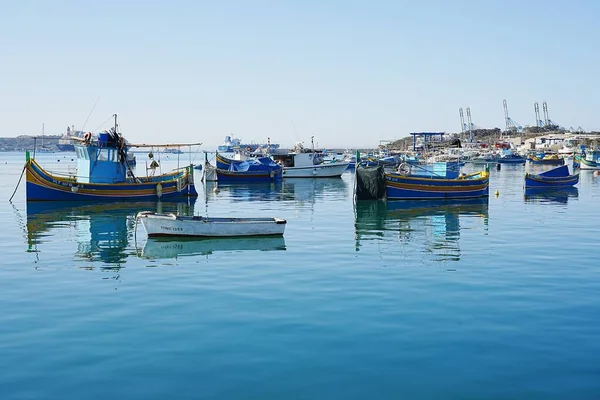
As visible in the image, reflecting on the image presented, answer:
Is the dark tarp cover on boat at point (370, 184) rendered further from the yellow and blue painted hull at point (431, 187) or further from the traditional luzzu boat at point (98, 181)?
the traditional luzzu boat at point (98, 181)

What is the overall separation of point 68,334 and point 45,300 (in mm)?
3380

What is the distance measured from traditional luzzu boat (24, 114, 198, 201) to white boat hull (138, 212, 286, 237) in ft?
57.3

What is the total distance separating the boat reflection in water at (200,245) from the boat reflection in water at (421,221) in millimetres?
3651

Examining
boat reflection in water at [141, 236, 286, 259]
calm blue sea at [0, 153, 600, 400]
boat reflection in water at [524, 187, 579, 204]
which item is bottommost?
calm blue sea at [0, 153, 600, 400]

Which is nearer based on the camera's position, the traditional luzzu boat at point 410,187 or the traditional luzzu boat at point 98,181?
the traditional luzzu boat at point 98,181

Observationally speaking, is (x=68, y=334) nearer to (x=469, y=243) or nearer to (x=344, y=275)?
(x=344, y=275)

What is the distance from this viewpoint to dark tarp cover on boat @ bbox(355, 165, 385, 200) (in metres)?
44.1

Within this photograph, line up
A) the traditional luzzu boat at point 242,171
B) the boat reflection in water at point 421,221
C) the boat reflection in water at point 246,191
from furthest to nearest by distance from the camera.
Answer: the traditional luzzu boat at point 242,171
the boat reflection in water at point 246,191
the boat reflection in water at point 421,221

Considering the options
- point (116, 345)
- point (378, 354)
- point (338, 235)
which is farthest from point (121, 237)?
point (378, 354)

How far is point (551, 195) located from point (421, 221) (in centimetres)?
2245

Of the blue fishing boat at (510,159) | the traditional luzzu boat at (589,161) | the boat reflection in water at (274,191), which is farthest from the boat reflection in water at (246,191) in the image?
the blue fishing boat at (510,159)

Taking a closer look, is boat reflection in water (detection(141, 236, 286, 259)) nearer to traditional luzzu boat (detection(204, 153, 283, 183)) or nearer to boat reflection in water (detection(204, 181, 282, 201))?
boat reflection in water (detection(204, 181, 282, 201))

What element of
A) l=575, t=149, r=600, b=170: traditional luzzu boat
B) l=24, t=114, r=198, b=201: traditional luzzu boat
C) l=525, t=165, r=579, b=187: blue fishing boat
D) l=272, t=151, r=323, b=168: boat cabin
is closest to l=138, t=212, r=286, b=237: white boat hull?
l=24, t=114, r=198, b=201: traditional luzzu boat

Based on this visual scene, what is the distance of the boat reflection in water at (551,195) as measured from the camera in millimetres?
46812
